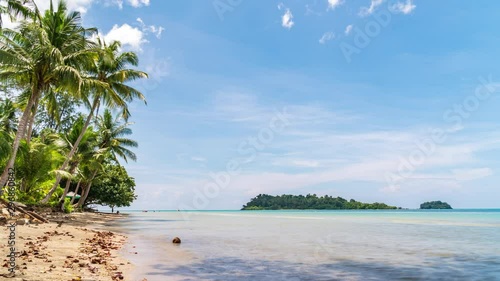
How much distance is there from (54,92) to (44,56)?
467 centimetres

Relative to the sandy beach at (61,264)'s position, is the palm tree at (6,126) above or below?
above

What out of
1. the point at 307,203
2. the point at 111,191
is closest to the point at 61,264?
the point at 111,191

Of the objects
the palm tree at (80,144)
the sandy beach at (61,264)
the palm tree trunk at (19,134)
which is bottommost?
the sandy beach at (61,264)

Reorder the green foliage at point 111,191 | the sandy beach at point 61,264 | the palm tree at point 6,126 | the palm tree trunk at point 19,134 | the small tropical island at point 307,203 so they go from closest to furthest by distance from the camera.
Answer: the sandy beach at point 61,264 < the palm tree trunk at point 19,134 < the palm tree at point 6,126 < the green foliage at point 111,191 < the small tropical island at point 307,203

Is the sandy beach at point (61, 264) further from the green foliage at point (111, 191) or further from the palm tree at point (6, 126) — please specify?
the green foliage at point (111, 191)

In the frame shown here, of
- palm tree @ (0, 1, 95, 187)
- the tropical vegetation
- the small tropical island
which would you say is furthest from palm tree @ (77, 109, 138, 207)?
the small tropical island

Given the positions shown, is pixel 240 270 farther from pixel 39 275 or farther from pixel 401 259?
pixel 401 259

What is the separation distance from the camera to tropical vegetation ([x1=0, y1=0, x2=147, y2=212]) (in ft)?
58.6

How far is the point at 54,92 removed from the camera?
22.3 meters

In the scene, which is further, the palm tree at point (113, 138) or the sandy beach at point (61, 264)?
the palm tree at point (113, 138)

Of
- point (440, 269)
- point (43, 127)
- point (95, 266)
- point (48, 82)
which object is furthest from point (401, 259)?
point (43, 127)

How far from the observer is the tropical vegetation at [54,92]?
17875mm

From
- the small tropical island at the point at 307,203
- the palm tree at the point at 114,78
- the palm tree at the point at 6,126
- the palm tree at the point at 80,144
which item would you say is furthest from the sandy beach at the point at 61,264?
the small tropical island at the point at 307,203

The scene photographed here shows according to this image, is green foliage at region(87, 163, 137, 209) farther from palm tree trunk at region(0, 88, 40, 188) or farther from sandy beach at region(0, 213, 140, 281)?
sandy beach at region(0, 213, 140, 281)
